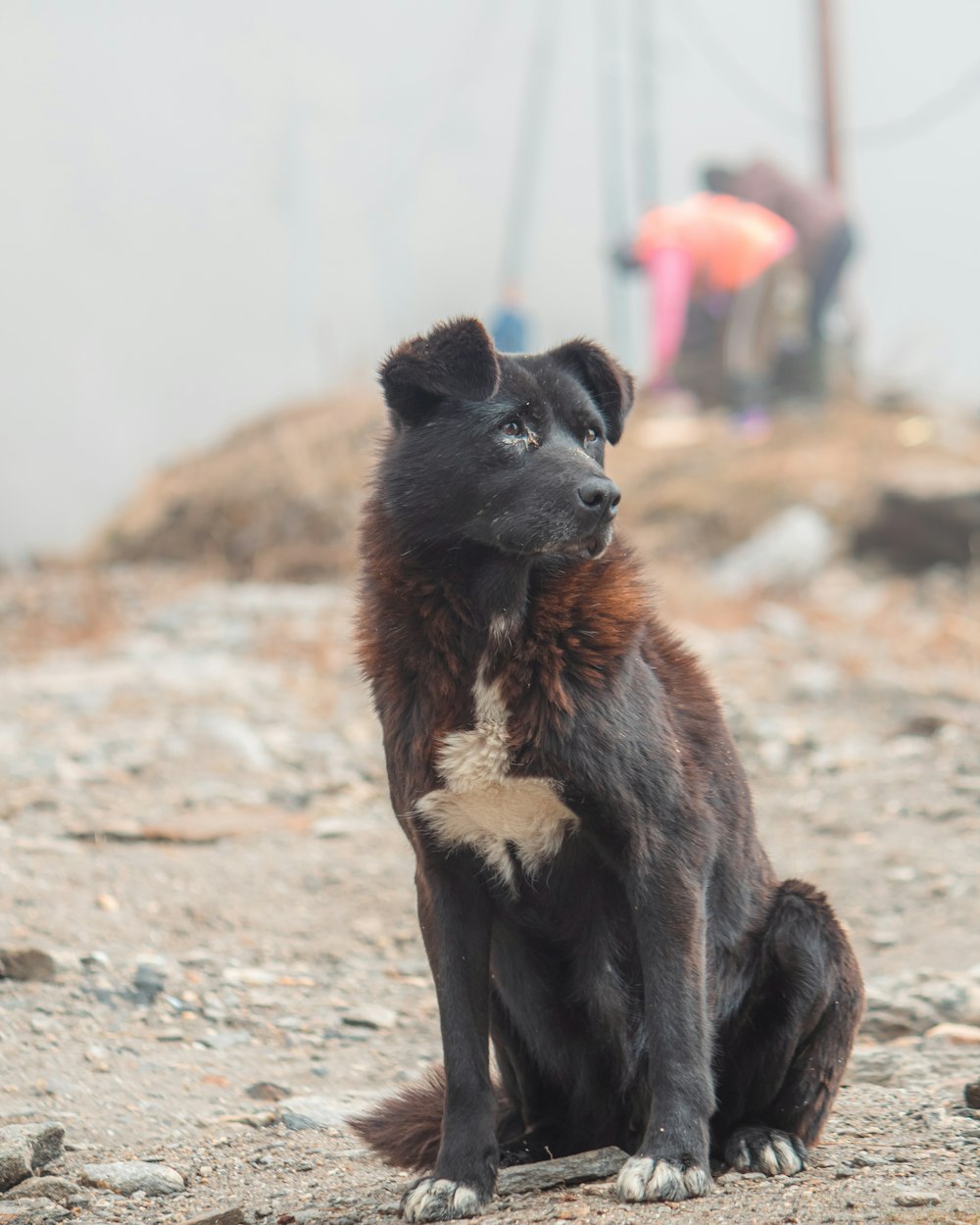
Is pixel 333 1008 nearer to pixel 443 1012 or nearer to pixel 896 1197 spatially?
pixel 443 1012

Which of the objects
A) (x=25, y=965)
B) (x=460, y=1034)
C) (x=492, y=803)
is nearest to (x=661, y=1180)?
(x=460, y=1034)

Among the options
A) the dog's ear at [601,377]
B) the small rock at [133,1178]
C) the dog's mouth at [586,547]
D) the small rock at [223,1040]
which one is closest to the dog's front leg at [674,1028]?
the dog's mouth at [586,547]

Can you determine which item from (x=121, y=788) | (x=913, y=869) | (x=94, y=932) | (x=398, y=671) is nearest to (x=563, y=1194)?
(x=398, y=671)

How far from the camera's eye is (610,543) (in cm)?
345

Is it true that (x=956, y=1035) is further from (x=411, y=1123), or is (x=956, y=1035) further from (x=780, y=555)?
(x=780, y=555)

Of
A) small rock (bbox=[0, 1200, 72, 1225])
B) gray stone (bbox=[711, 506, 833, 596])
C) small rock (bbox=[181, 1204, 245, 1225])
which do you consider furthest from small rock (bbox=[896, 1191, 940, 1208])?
gray stone (bbox=[711, 506, 833, 596])

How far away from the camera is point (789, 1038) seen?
11.1ft

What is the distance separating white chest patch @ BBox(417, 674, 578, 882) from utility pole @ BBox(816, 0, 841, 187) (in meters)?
17.3

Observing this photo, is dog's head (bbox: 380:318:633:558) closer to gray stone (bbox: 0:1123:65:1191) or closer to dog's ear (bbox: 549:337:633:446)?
dog's ear (bbox: 549:337:633:446)

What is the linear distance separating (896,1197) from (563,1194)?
2.24 ft

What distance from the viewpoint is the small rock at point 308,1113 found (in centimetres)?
390

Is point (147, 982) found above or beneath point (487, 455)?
beneath

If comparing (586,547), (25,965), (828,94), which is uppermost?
(828,94)

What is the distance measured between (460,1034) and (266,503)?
11899 millimetres
